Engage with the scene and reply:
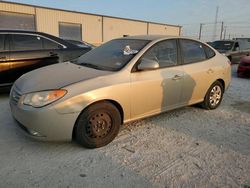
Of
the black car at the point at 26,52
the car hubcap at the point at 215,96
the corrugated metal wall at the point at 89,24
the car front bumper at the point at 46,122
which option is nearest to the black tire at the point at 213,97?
the car hubcap at the point at 215,96

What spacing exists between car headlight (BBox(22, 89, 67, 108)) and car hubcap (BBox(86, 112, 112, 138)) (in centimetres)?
51

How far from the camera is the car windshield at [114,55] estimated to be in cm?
355

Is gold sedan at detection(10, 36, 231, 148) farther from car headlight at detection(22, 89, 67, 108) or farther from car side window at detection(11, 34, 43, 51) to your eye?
car side window at detection(11, 34, 43, 51)

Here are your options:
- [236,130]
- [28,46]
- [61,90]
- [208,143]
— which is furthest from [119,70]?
[28,46]

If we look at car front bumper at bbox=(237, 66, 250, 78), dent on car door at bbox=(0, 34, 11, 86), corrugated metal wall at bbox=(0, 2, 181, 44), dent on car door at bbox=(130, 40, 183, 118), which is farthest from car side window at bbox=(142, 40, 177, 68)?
corrugated metal wall at bbox=(0, 2, 181, 44)

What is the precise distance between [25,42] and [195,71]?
12.4 ft

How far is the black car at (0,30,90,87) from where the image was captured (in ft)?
16.7

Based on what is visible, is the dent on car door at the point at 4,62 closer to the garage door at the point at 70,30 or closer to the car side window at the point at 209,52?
the car side window at the point at 209,52

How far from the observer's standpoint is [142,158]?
296cm

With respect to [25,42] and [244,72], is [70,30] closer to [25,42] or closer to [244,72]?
[244,72]

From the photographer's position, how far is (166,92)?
3.89 meters

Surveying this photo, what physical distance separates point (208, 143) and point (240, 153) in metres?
0.43

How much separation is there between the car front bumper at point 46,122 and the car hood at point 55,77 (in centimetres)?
29

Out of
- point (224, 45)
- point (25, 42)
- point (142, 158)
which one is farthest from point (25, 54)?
point (224, 45)
